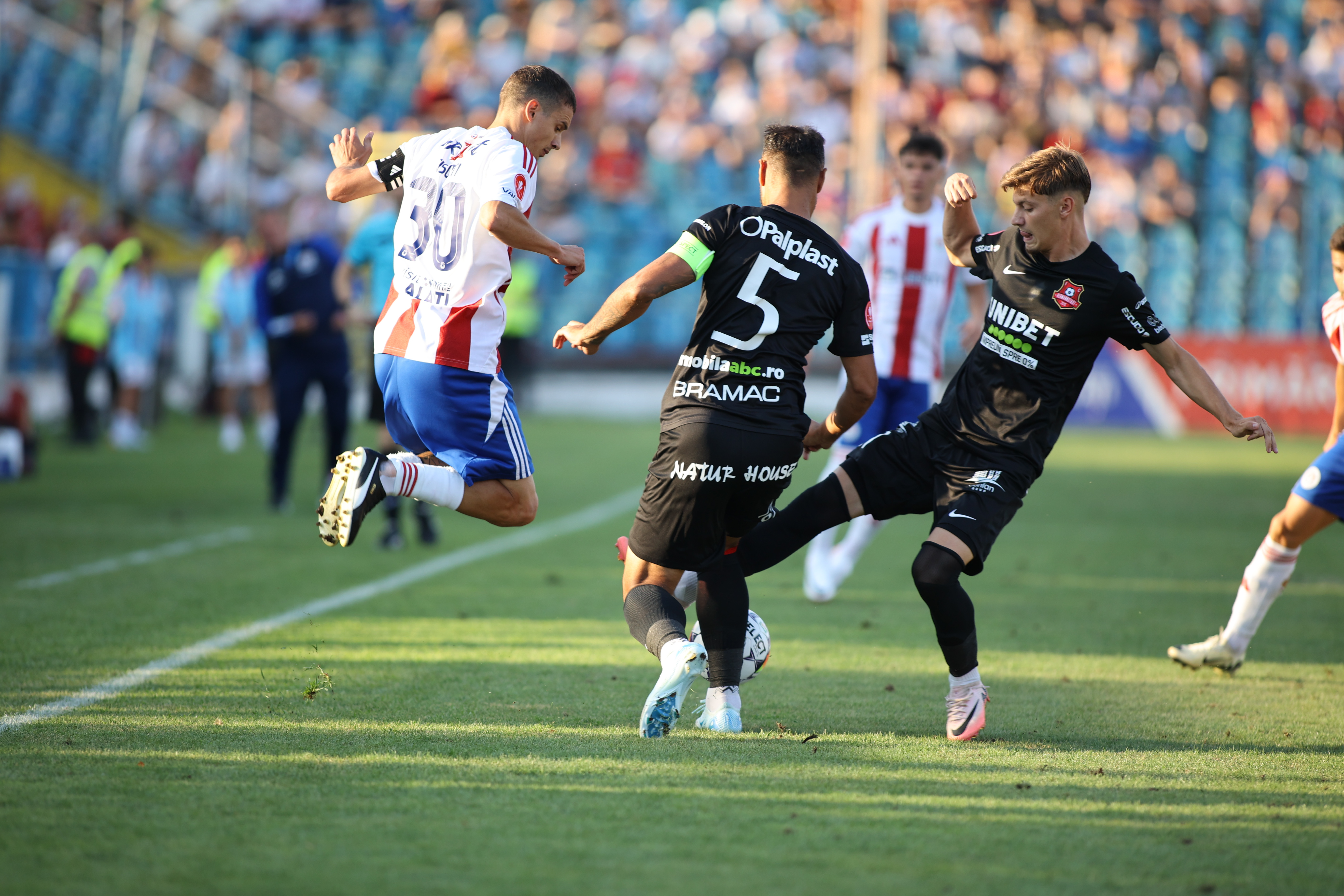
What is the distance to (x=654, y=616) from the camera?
4738 mm

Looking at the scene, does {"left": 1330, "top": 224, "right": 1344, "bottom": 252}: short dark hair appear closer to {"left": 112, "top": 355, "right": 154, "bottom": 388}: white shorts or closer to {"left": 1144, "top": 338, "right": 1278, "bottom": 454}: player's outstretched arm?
{"left": 1144, "top": 338, "right": 1278, "bottom": 454}: player's outstretched arm

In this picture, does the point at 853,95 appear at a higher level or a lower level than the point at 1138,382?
higher

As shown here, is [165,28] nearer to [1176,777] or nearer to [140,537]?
[140,537]

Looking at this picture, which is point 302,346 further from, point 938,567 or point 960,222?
point 938,567

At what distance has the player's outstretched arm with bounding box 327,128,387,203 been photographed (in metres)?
5.21

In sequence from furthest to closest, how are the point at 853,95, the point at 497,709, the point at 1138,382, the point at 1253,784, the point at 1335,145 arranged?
1. the point at 853,95
2. the point at 1335,145
3. the point at 1138,382
4. the point at 497,709
5. the point at 1253,784

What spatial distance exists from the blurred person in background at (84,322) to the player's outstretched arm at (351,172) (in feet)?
37.6

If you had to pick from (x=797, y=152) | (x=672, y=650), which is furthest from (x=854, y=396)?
(x=672, y=650)

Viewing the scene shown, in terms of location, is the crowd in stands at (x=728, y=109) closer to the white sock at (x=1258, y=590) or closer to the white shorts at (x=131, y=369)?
the white shorts at (x=131, y=369)

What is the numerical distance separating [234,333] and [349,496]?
1432 centimetres

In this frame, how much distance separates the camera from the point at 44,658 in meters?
5.68

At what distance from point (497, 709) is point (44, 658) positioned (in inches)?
83.8

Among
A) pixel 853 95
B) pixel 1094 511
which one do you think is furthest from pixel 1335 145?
pixel 1094 511

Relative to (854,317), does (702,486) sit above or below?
below
